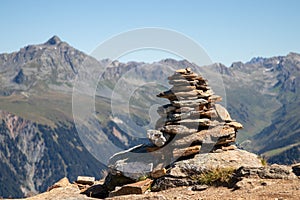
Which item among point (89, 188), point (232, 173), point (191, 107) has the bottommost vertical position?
point (89, 188)

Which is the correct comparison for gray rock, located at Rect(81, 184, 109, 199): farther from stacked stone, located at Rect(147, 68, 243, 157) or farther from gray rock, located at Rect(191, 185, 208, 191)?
gray rock, located at Rect(191, 185, 208, 191)

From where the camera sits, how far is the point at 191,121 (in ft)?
99.4

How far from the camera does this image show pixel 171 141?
1190 inches

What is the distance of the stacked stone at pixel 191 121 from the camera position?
29672mm

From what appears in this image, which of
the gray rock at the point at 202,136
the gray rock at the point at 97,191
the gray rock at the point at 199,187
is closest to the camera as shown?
the gray rock at the point at 199,187

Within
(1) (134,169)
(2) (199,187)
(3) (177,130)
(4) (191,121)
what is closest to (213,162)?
(2) (199,187)

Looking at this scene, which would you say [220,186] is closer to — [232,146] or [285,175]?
[285,175]

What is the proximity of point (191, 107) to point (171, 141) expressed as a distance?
3.03m

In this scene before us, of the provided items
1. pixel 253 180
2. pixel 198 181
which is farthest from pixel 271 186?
pixel 198 181

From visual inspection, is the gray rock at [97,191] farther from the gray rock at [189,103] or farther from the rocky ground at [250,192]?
the gray rock at [189,103]

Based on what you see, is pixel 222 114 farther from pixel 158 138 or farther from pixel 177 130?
pixel 158 138

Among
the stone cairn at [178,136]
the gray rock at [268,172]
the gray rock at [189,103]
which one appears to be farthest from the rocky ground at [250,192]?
the gray rock at [189,103]

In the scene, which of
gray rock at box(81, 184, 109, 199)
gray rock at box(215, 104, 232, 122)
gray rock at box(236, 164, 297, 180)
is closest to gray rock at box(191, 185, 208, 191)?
gray rock at box(236, 164, 297, 180)

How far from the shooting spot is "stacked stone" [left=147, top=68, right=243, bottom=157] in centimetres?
2967
